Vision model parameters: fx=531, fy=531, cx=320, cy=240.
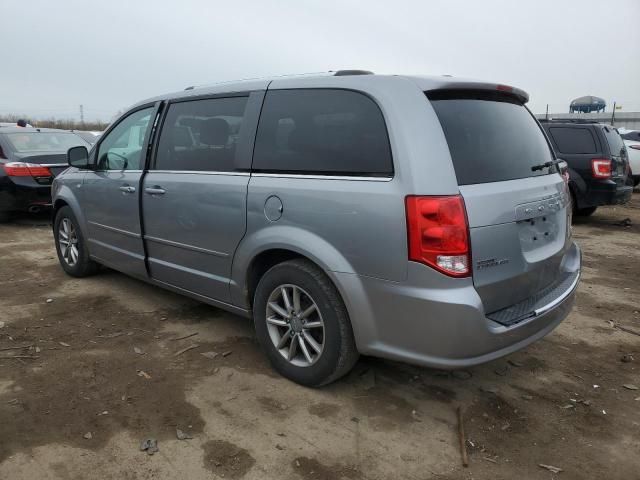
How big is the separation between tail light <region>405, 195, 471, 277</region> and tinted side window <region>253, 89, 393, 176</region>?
0.96ft

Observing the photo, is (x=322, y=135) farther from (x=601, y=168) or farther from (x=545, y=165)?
(x=601, y=168)

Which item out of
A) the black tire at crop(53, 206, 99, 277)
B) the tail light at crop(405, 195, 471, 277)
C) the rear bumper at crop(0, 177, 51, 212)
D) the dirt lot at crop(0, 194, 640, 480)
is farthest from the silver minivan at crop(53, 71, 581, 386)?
the rear bumper at crop(0, 177, 51, 212)

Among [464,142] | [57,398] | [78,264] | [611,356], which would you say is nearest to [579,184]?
[611,356]

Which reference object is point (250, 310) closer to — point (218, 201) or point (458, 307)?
point (218, 201)

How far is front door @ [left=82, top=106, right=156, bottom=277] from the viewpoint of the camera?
4.25 metres

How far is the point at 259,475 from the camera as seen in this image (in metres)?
2.43

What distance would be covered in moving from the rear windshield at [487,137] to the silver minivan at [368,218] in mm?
11

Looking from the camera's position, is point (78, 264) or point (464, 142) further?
point (78, 264)

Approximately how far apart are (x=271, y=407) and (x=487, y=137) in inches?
75.3

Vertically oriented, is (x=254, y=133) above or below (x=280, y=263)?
above

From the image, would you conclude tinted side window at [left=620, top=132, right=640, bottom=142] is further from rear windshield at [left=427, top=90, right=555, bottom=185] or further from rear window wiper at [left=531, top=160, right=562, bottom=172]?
rear windshield at [left=427, top=90, right=555, bottom=185]

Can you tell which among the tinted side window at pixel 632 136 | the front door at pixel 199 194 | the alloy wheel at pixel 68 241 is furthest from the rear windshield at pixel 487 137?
the tinted side window at pixel 632 136

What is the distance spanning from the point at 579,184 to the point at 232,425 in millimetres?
7661

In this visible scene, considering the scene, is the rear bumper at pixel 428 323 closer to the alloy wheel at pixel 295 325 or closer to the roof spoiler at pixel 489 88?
the alloy wheel at pixel 295 325
